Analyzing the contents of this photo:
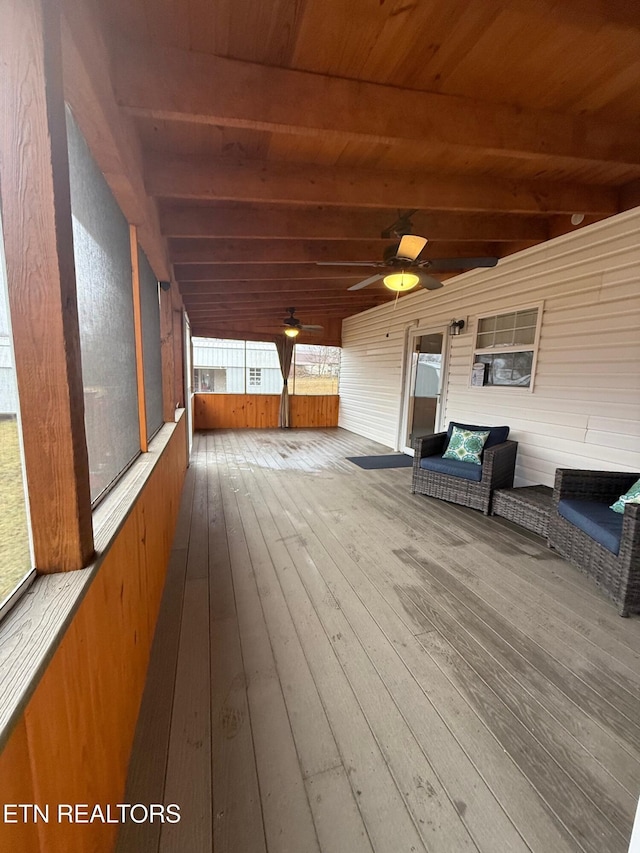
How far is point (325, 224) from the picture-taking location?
3.34 m

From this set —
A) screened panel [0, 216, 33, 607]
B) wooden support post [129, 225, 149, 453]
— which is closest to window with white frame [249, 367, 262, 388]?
wooden support post [129, 225, 149, 453]

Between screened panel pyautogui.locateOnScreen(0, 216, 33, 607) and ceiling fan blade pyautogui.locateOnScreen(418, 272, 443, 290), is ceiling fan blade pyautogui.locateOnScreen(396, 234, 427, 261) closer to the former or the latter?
ceiling fan blade pyautogui.locateOnScreen(418, 272, 443, 290)

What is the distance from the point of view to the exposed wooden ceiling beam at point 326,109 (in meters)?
1.56

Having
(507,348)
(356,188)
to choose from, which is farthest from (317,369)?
(356,188)

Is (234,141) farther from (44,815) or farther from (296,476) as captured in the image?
(296,476)

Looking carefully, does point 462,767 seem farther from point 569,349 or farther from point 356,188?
point 569,349

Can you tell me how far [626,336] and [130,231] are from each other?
373cm

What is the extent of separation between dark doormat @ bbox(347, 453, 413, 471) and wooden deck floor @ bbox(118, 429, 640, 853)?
2.63 metres

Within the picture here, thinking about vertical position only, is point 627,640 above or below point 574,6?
below

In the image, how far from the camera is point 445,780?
1.21 m

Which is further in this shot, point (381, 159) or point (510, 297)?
point (510, 297)

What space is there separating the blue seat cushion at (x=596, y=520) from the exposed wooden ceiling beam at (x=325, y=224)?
8.74 feet

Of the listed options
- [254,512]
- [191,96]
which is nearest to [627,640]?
[254,512]

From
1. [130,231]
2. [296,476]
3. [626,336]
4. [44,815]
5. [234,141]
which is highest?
[234,141]
